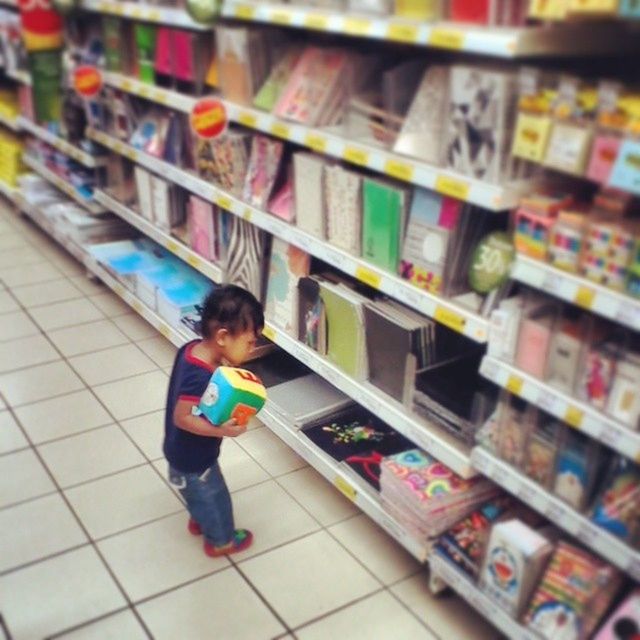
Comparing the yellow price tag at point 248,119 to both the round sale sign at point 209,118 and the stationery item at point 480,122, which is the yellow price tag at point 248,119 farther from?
the stationery item at point 480,122

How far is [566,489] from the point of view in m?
1.85

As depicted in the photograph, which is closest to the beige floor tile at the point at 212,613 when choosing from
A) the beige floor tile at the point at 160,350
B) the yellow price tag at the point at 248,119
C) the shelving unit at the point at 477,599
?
the shelving unit at the point at 477,599

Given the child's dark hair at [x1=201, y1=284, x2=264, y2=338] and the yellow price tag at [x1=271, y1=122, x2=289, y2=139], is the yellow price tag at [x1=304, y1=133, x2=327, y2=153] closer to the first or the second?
the yellow price tag at [x1=271, y1=122, x2=289, y2=139]

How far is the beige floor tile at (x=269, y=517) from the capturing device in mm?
2520

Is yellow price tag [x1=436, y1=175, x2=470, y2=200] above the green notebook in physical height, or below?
above

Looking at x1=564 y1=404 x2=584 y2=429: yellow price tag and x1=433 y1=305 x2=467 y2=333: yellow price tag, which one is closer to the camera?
x1=564 y1=404 x2=584 y2=429: yellow price tag

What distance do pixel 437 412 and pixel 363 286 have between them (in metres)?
0.60

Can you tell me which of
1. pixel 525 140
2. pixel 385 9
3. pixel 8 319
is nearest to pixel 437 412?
pixel 525 140

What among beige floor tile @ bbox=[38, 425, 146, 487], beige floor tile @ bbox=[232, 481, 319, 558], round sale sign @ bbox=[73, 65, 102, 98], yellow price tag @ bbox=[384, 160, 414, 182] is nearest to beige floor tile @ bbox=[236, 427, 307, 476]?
beige floor tile @ bbox=[232, 481, 319, 558]

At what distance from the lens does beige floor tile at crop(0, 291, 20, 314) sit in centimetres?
412

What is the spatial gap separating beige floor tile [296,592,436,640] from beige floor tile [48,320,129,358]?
2069mm

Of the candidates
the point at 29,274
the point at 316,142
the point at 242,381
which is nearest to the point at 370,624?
the point at 242,381

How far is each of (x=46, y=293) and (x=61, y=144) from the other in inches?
40.2

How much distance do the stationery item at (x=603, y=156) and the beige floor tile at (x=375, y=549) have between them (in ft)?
4.66
